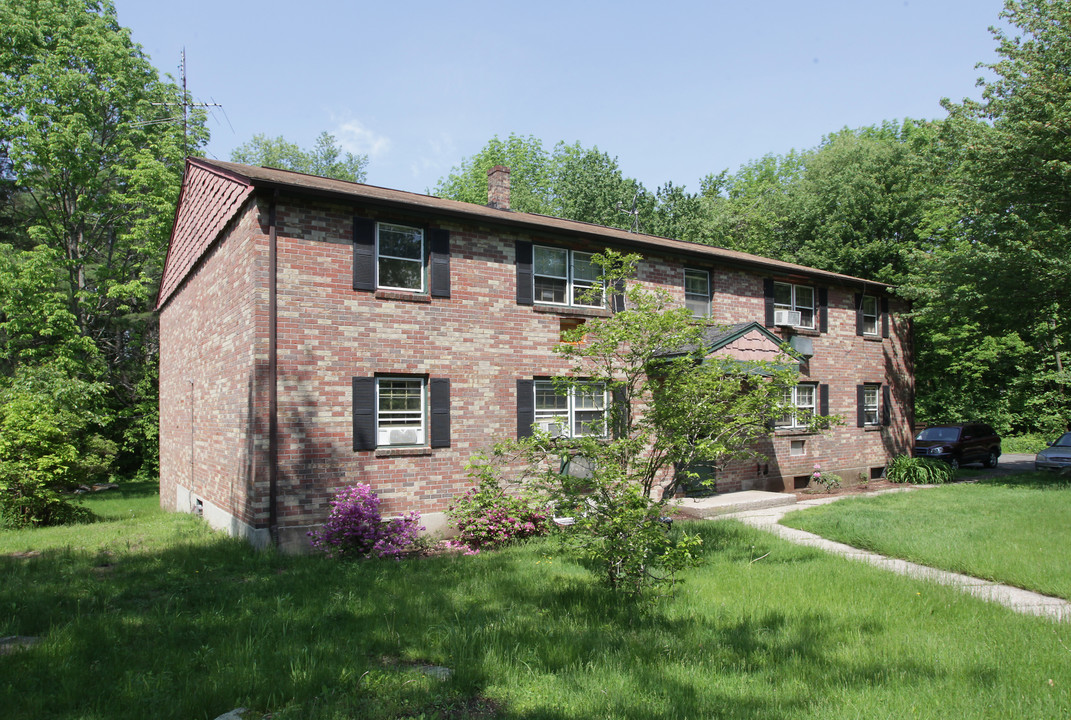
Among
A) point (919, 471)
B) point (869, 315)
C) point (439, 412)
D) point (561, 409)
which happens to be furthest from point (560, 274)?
point (919, 471)

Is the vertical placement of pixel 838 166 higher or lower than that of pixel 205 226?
higher

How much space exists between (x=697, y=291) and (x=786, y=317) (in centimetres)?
312

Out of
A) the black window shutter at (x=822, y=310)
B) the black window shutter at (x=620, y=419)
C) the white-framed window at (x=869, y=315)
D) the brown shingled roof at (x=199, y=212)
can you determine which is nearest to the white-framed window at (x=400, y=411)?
the brown shingled roof at (x=199, y=212)

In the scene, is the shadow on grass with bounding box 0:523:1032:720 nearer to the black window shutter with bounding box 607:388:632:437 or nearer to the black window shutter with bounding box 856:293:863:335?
the black window shutter with bounding box 607:388:632:437

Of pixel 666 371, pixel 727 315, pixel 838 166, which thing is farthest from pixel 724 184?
pixel 666 371

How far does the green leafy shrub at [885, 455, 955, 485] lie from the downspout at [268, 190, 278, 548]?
707 inches

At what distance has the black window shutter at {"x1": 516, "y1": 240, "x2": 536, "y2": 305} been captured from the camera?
42.7ft

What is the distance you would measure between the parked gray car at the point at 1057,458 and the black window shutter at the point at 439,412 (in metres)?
19.5

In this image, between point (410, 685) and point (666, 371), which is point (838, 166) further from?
point (410, 685)

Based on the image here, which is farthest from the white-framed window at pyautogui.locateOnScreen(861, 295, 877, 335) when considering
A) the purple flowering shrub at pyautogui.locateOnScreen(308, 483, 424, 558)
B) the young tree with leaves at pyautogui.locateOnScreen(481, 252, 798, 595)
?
the purple flowering shrub at pyautogui.locateOnScreen(308, 483, 424, 558)

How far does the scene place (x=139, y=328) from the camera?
1079 inches

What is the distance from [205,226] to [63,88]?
14240 millimetres

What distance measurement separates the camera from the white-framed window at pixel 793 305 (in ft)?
57.7

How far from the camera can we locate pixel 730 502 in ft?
48.6
